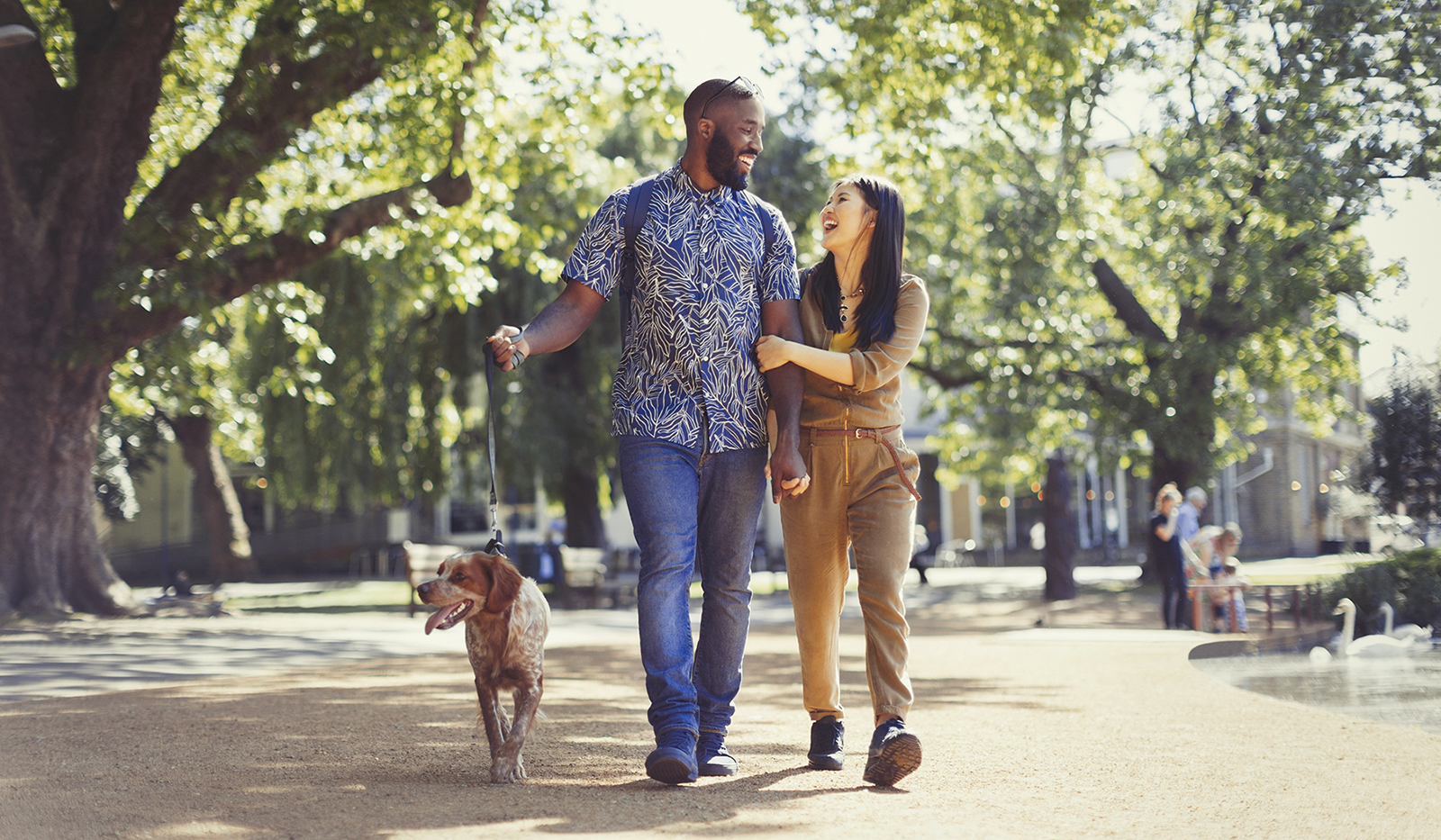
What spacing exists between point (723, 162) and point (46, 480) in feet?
35.5

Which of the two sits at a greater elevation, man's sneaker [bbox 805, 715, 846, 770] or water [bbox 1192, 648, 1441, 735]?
man's sneaker [bbox 805, 715, 846, 770]

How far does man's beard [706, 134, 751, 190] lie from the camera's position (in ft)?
13.8

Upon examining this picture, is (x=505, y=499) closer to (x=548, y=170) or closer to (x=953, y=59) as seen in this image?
(x=548, y=170)

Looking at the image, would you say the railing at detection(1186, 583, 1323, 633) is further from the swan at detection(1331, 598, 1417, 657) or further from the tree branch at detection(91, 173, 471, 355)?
the tree branch at detection(91, 173, 471, 355)

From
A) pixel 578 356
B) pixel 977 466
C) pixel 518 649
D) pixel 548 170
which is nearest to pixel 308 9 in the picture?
pixel 548 170

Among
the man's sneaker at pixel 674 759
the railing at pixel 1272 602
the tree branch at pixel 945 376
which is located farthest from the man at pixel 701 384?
the tree branch at pixel 945 376

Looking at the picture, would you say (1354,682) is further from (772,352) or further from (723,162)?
(723,162)

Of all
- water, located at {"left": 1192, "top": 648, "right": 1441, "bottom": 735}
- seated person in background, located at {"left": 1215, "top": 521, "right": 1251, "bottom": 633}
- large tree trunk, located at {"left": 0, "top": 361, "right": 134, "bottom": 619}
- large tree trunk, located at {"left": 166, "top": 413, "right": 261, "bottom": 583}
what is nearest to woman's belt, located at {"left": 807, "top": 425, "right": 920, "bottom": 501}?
water, located at {"left": 1192, "top": 648, "right": 1441, "bottom": 735}

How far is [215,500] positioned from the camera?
1033 inches

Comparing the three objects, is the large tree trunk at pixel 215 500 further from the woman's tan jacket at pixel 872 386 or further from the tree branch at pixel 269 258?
the woman's tan jacket at pixel 872 386

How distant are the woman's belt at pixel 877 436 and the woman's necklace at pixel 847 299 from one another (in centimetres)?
44

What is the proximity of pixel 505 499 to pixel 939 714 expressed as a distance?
2573 centimetres

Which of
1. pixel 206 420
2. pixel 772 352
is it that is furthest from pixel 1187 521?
pixel 206 420

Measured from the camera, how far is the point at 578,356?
21078 mm
